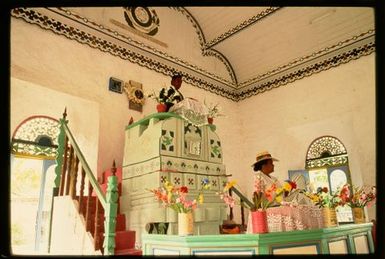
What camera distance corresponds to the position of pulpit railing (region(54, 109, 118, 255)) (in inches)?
136

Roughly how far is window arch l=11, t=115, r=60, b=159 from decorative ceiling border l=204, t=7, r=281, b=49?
16.4 ft

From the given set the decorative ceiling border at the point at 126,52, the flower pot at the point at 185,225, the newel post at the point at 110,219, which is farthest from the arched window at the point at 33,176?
the flower pot at the point at 185,225

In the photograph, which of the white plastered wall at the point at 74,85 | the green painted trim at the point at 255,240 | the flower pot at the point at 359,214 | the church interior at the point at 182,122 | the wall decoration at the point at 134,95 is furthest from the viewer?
the wall decoration at the point at 134,95

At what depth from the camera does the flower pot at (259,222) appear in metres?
2.43

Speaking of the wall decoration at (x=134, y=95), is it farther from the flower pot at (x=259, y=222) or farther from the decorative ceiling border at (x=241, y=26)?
the flower pot at (x=259, y=222)

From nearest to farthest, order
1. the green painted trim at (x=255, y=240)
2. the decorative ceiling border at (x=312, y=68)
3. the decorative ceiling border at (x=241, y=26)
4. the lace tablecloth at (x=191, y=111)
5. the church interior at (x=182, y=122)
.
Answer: the green painted trim at (x=255, y=240) → the church interior at (x=182, y=122) → the lace tablecloth at (x=191, y=111) → the decorative ceiling border at (x=312, y=68) → the decorative ceiling border at (x=241, y=26)

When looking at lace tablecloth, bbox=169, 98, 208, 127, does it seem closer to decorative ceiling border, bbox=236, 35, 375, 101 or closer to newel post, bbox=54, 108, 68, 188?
newel post, bbox=54, 108, 68, 188

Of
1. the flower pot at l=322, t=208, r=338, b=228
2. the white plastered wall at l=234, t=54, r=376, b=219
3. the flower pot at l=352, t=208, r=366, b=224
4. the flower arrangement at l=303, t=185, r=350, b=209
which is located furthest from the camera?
the white plastered wall at l=234, t=54, r=376, b=219

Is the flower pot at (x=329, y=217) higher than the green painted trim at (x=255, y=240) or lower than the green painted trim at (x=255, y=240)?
higher

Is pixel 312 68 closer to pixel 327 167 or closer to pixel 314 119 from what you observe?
pixel 314 119

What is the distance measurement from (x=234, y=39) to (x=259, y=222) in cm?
694

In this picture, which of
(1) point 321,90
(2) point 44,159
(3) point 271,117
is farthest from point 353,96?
(2) point 44,159

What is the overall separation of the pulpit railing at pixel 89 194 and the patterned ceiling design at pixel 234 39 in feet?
8.56

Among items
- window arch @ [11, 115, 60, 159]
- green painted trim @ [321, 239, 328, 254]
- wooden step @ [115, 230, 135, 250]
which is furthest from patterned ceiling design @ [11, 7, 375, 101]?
green painted trim @ [321, 239, 328, 254]
